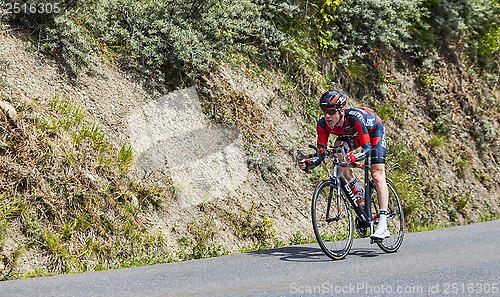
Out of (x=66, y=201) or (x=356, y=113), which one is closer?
(x=66, y=201)

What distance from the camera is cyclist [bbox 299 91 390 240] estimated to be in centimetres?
573

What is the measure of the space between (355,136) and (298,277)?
224 cm

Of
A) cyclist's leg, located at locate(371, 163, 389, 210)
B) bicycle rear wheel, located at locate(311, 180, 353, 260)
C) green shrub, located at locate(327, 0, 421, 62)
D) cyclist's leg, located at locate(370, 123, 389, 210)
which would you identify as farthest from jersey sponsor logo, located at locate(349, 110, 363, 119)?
green shrub, located at locate(327, 0, 421, 62)

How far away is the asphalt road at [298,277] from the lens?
14.0 feet

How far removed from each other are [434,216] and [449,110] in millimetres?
4481

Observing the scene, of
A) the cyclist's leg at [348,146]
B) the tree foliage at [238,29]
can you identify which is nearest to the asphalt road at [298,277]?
the cyclist's leg at [348,146]

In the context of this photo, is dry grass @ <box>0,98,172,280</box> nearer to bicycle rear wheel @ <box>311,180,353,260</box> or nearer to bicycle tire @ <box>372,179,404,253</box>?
bicycle rear wheel @ <box>311,180,353,260</box>

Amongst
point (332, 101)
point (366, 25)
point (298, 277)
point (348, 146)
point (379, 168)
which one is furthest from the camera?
point (366, 25)

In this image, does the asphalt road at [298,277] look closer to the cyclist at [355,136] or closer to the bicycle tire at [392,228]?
the bicycle tire at [392,228]

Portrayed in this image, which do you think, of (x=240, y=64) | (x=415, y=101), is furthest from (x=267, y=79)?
(x=415, y=101)

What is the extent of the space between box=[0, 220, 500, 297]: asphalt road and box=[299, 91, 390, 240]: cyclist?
71cm

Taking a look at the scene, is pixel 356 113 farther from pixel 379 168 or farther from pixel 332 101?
pixel 379 168

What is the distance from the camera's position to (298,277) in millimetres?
4867

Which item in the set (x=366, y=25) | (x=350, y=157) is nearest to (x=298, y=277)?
(x=350, y=157)
